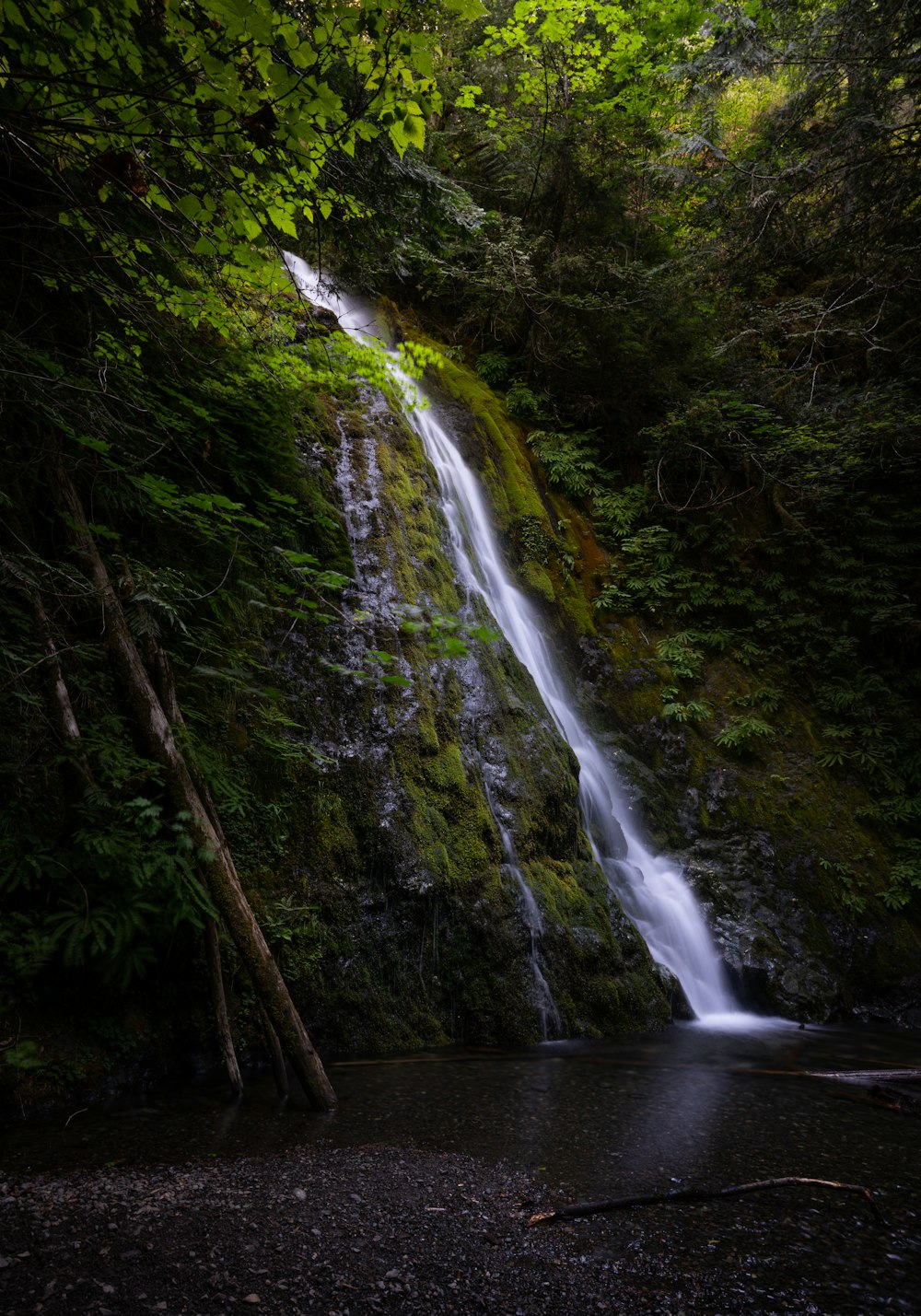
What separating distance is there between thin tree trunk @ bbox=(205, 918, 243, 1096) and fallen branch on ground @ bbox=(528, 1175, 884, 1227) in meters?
1.83

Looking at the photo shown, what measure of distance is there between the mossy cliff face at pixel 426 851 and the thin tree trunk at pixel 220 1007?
69 centimetres

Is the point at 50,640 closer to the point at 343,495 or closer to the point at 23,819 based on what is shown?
the point at 23,819

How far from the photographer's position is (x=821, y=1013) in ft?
23.2

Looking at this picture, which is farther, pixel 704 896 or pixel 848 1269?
pixel 704 896

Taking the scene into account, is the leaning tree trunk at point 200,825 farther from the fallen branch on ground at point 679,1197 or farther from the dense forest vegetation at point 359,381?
the fallen branch on ground at point 679,1197

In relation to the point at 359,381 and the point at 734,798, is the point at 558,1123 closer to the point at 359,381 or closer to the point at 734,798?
the point at 359,381

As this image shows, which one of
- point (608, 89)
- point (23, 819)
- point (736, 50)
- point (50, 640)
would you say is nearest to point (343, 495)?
point (50, 640)

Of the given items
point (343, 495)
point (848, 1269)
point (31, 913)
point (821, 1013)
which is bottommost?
point (821, 1013)

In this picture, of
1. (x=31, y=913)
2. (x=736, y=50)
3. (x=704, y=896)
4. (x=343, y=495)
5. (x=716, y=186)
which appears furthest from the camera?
(x=716, y=186)

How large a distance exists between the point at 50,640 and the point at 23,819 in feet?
3.08

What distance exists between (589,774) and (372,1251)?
6.46 m

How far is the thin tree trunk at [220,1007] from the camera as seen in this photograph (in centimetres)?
346

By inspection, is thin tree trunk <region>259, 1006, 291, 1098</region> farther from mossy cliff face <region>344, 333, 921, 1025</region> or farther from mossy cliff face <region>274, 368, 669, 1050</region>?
mossy cliff face <region>344, 333, 921, 1025</region>

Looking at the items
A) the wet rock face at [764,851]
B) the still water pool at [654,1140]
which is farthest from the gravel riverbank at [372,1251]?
the wet rock face at [764,851]
